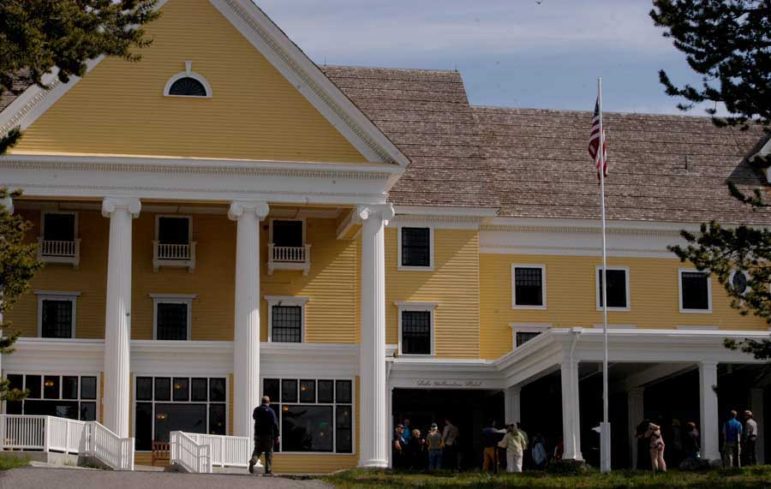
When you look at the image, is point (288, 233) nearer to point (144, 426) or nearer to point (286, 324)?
point (286, 324)

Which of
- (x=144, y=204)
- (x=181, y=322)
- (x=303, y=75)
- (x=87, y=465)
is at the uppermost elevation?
(x=303, y=75)

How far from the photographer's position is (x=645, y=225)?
6775 centimetres

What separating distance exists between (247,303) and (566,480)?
16.4 m

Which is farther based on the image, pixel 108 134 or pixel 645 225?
pixel 645 225

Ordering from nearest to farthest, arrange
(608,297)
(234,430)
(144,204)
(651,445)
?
(651,445) → (234,430) → (144,204) → (608,297)

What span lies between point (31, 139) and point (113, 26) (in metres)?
13.6

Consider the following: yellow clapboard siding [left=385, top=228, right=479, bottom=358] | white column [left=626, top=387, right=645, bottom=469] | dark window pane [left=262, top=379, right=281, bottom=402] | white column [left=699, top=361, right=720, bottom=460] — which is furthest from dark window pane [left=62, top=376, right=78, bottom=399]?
white column [left=699, top=361, right=720, bottom=460]

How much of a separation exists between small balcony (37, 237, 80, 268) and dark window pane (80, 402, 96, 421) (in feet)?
19.6

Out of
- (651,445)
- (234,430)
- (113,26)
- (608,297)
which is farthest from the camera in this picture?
(608,297)

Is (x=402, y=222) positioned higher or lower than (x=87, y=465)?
higher

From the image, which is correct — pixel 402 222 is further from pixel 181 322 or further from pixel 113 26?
pixel 113 26

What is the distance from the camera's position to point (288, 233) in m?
64.9

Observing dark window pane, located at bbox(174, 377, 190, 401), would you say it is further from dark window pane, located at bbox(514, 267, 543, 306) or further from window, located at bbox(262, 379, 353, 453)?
dark window pane, located at bbox(514, 267, 543, 306)

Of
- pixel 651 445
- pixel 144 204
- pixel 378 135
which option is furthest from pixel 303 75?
pixel 651 445
